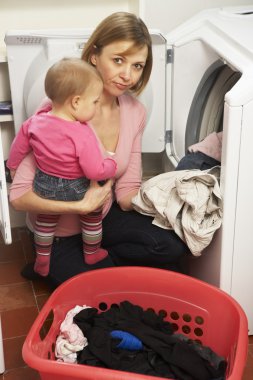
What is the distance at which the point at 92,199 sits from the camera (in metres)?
1.66

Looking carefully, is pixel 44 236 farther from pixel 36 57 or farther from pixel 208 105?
pixel 208 105

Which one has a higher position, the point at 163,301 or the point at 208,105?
the point at 208,105

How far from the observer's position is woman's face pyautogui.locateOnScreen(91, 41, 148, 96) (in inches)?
64.6

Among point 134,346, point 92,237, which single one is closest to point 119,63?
point 92,237

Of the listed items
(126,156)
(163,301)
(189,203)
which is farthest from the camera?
(126,156)

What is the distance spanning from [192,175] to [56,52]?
2.31 feet

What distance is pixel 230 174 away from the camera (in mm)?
1536

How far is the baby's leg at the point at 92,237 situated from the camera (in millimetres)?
1759

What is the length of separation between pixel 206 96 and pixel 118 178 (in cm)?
48

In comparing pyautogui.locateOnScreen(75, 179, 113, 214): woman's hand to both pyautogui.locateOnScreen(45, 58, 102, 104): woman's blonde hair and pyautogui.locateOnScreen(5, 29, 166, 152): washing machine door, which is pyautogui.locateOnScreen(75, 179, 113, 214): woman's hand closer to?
pyautogui.locateOnScreen(45, 58, 102, 104): woman's blonde hair

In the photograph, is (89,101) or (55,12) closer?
(89,101)

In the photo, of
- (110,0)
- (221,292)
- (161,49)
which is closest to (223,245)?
(221,292)

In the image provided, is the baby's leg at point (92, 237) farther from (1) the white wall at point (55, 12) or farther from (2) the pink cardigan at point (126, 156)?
(1) the white wall at point (55, 12)

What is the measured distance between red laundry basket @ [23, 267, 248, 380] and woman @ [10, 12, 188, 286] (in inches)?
5.2
